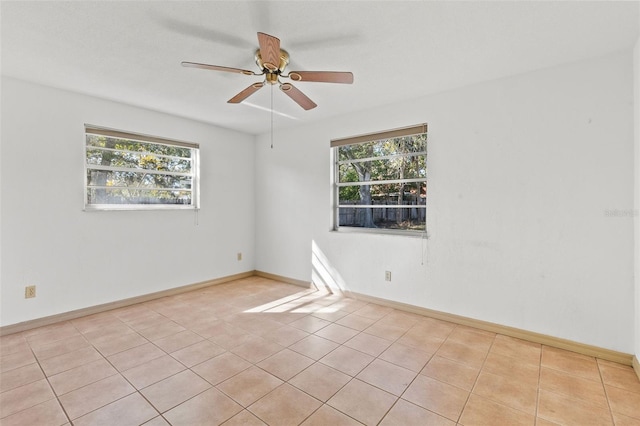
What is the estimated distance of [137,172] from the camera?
375 cm

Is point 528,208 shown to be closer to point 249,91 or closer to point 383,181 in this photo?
point 383,181

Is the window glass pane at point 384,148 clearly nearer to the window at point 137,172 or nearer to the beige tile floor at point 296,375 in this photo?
the beige tile floor at point 296,375

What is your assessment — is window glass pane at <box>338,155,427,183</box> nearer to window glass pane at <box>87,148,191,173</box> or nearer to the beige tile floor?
the beige tile floor

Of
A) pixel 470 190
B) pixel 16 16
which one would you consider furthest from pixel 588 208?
pixel 16 16

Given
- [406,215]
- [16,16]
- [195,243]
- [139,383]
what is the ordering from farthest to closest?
[195,243] → [406,215] → [139,383] → [16,16]

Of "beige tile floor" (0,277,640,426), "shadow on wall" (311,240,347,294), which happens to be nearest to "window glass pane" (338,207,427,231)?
"shadow on wall" (311,240,347,294)

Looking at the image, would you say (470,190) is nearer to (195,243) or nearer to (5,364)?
(195,243)

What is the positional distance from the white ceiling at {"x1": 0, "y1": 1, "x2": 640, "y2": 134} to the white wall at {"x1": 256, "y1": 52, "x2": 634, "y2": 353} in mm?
279

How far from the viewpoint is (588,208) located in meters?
2.42

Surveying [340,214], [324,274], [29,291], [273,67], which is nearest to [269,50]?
[273,67]

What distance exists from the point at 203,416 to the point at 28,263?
256 centimetres

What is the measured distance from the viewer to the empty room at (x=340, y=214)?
1.88 m

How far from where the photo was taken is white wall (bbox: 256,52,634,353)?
7.68 feet

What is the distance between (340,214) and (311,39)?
242 centimetres
